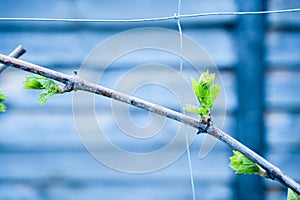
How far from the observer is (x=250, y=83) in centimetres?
115

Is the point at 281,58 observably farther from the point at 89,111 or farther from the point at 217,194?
the point at 89,111

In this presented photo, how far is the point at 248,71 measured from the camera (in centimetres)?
115

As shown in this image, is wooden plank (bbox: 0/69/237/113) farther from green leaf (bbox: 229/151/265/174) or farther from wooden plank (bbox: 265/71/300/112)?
green leaf (bbox: 229/151/265/174)

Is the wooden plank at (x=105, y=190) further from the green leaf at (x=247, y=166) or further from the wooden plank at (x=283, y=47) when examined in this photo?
the green leaf at (x=247, y=166)

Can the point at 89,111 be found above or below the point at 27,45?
below

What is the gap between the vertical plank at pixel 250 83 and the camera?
44.8 inches

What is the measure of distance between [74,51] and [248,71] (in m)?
0.47

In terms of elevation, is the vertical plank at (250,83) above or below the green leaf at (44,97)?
above

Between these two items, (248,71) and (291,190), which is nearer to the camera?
(291,190)

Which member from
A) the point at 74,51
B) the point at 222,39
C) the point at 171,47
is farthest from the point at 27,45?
the point at 222,39

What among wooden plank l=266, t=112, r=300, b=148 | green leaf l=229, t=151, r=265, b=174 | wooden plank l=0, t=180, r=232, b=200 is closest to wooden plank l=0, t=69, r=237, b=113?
wooden plank l=266, t=112, r=300, b=148

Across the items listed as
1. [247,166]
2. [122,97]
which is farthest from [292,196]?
[122,97]

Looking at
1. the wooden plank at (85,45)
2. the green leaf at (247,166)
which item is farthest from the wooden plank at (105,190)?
the green leaf at (247,166)

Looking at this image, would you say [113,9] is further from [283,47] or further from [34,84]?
[34,84]
